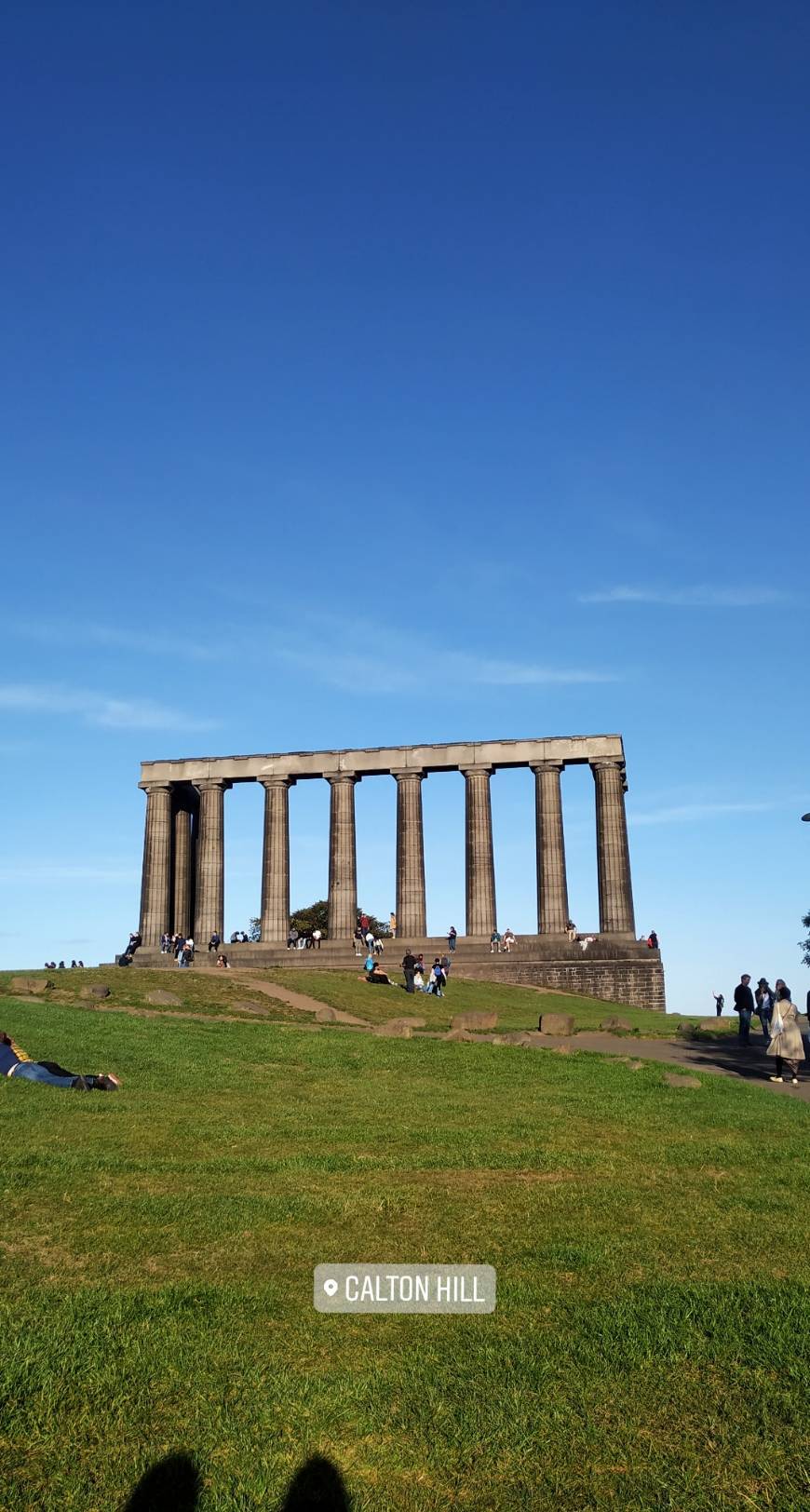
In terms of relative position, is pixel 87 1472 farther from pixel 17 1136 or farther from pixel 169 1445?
pixel 17 1136

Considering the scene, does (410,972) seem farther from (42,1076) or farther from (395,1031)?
(42,1076)

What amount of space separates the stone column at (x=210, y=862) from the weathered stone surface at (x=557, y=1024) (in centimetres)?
4635

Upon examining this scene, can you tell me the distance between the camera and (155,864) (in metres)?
82.7

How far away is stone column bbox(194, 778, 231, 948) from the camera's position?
265 feet

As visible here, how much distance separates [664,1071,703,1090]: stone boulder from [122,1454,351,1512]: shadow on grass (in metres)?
17.3

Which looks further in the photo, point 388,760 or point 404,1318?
point 388,760

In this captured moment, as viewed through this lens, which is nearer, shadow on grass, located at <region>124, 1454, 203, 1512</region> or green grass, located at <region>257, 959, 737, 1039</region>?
shadow on grass, located at <region>124, 1454, 203, 1512</region>

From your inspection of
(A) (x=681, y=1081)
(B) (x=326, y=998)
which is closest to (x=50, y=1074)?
(A) (x=681, y=1081)

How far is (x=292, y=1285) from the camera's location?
9.61 m

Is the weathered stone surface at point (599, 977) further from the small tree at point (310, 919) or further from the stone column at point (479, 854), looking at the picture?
the small tree at point (310, 919)

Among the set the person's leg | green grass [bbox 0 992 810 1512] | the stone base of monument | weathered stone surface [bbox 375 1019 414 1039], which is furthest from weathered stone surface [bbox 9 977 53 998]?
the stone base of monument

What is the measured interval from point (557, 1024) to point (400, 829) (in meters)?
43.3

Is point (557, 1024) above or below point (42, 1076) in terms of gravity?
above

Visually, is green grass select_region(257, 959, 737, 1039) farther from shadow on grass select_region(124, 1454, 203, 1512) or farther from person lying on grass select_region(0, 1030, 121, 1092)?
shadow on grass select_region(124, 1454, 203, 1512)
